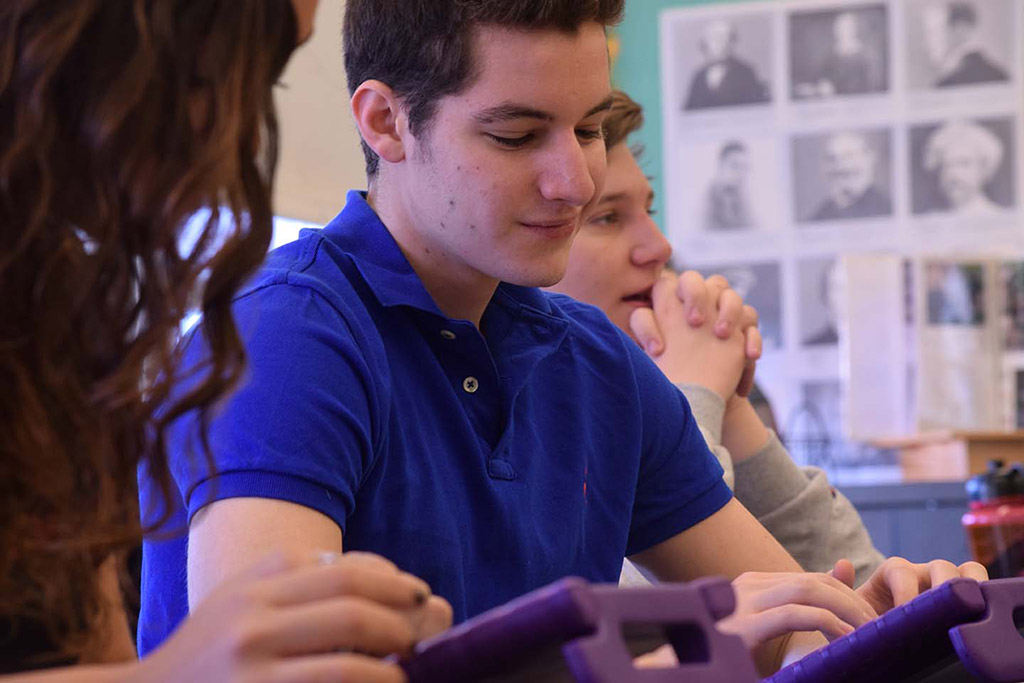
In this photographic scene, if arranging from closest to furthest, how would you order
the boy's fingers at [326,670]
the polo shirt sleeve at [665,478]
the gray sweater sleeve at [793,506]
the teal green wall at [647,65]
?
1. the boy's fingers at [326,670]
2. the polo shirt sleeve at [665,478]
3. the gray sweater sleeve at [793,506]
4. the teal green wall at [647,65]

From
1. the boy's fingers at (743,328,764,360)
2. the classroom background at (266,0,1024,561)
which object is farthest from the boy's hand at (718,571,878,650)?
the classroom background at (266,0,1024,561)

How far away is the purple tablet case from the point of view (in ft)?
2.04

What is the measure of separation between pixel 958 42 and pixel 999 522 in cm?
245

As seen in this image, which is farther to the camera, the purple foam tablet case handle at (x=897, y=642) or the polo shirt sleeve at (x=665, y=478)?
the polo shirt sleeve at (x=665, y=478)

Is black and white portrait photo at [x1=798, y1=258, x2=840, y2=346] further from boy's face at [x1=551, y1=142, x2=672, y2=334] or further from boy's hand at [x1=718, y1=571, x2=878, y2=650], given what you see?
boy's hand at [x1=718, y1=571, x2=878, y2=650]

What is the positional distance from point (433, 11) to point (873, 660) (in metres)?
0.66

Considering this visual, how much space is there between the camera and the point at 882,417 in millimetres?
3281

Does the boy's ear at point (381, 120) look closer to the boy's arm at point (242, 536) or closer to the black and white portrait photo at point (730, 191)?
the boy's arm at point (242, 536)

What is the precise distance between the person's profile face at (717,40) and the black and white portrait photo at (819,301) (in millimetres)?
647

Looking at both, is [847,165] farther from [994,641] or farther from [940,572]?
[994,641]

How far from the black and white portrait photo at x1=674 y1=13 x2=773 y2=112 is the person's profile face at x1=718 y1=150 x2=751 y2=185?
15cm

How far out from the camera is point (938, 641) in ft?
2.11

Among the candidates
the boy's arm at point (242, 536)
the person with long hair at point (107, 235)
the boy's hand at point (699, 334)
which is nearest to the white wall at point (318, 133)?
the boy's hand at point (699, 334)

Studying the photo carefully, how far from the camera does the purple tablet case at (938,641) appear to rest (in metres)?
0.62
